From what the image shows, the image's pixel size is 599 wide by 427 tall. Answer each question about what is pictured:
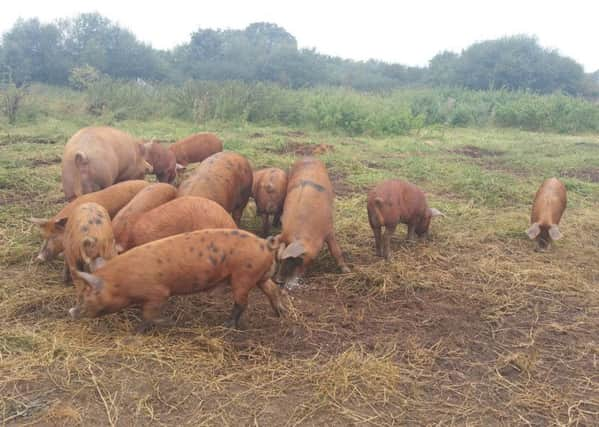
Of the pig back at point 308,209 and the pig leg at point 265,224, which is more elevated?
the pig back at point 308,209

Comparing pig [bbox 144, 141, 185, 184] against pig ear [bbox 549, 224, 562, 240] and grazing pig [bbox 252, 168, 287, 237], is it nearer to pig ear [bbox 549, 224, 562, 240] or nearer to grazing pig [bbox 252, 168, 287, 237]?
grazing pig [bbox 252, 168, 287, 237]

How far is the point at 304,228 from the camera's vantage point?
17.1 ft

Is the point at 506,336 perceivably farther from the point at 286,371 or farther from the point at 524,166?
the point at 524,166

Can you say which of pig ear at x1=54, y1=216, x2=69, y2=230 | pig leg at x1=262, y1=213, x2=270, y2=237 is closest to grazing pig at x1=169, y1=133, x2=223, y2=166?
pig leg at x1=262, y1=213, x2=270, y2=237

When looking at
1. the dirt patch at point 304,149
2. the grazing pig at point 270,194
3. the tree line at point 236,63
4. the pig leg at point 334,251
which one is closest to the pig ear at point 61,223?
the grazing pig at point 270,194

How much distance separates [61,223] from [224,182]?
1688mm

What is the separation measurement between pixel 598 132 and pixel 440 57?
3201cm

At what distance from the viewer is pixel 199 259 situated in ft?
13.4

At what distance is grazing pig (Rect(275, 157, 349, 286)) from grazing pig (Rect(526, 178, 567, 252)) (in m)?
2.45

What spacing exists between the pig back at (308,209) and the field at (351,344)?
0.47 m

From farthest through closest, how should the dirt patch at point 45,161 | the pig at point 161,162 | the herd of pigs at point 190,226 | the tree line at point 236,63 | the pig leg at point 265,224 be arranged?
the tree line at point 236,63
the dirt patch at point 45,161
the pig at point 161,162
the pig leg at point 265,224
the herd of pigs at point 190,226

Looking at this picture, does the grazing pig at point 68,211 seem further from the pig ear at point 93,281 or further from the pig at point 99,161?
the pig ear at point 93,281

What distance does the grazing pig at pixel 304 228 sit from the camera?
16.6ft

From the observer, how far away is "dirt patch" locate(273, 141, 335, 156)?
12.3m
